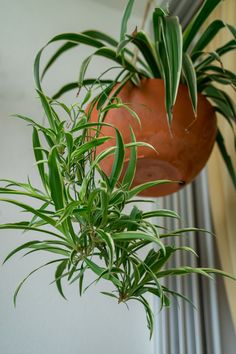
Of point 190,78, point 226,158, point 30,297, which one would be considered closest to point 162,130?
point 190,78

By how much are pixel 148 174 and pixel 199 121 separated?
0.18 meters

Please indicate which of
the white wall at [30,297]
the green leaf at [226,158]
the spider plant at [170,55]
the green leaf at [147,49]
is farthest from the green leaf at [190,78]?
the white wall at [30,297]

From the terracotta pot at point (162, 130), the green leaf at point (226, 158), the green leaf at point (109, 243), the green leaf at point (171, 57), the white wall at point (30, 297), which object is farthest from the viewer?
the white wall at point (30, 297)

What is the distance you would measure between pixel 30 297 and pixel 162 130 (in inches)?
27.2

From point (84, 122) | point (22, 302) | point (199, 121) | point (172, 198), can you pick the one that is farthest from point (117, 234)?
point (172, 198)

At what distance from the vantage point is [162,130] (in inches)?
36.0

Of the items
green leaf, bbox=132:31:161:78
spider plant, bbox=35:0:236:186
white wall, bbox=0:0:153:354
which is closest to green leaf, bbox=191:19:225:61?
spider plant, bbox=35:0:236:186

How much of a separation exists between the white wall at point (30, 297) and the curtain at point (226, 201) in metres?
0.39

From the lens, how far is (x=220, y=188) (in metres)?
1.23

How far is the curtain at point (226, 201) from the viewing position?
110 centimetres

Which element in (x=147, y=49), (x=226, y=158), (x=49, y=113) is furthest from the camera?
(x=226, y=158)

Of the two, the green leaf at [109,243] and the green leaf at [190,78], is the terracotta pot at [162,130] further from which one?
the green leaf at [109,243]

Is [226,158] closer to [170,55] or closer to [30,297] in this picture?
[170,55]

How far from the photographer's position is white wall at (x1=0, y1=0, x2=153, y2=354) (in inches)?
46.8
